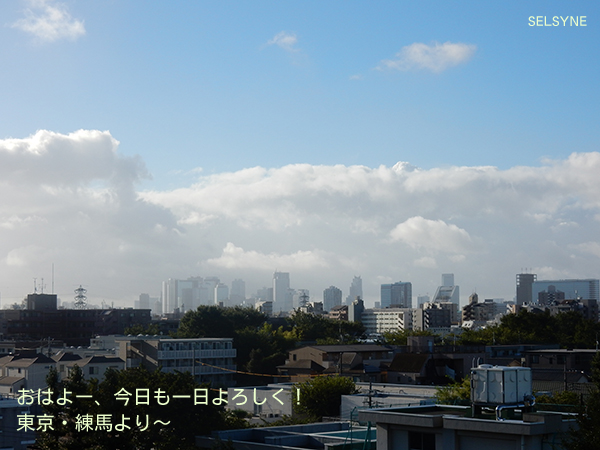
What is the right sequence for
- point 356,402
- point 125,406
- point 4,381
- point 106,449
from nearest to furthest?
point 106,449
point 125,406
point 356,402
point 4,381

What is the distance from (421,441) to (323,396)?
117 ft

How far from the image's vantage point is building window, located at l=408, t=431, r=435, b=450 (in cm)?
2009

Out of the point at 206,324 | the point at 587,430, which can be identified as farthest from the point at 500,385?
the point at 206,324

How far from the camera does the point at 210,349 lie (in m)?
89.5

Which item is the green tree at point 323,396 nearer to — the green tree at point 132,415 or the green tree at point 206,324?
the green tree at point 132,415

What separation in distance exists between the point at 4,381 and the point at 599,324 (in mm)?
90986

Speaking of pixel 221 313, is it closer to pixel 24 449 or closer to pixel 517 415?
pixel 24 449

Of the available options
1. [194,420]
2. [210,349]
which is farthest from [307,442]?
[210,349]

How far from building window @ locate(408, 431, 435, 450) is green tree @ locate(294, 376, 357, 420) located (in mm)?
34970

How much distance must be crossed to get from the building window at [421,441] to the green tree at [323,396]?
35.0 meters

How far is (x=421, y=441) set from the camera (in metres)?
20.3

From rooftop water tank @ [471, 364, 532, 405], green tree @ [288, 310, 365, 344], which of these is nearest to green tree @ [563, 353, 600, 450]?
rooftop water tank @ [471, 364, 532, 405]

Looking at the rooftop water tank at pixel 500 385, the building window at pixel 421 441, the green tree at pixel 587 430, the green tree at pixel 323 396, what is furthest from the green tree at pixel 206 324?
the green tree at pixel 587 430

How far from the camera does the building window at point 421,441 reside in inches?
791
